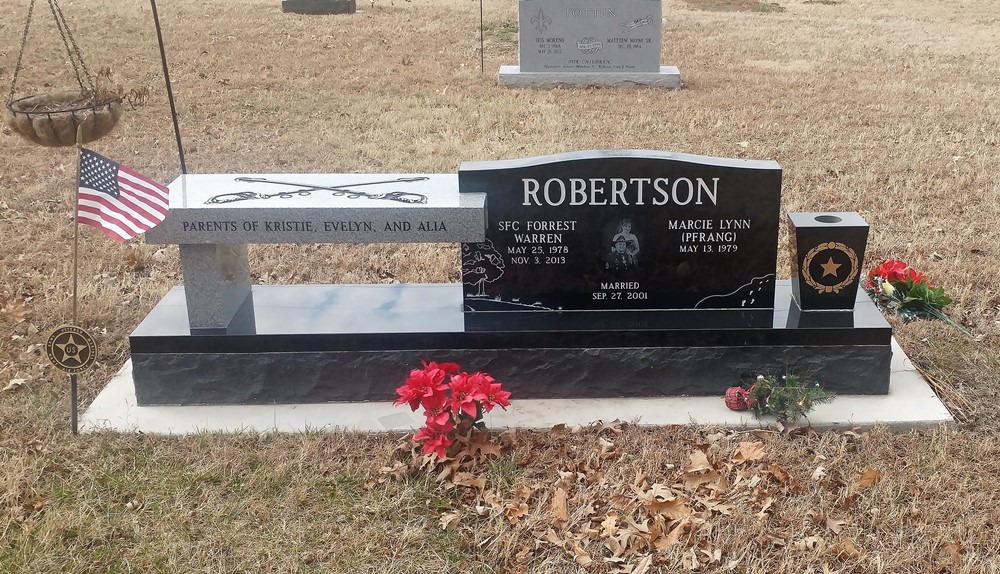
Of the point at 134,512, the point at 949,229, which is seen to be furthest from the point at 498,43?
the point at 134,512

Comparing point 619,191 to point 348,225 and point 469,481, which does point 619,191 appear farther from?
point 469,481

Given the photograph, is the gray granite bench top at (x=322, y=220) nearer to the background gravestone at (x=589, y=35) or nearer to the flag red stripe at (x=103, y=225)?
the flag red stripe at (x=103, y=225)

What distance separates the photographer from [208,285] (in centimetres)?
548

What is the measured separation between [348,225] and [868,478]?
3098 mm

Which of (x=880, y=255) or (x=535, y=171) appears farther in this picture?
(x=880, y=255)

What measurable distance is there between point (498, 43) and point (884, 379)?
45.3 ft

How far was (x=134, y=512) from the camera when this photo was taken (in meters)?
4.55

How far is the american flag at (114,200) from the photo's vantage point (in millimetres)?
4836

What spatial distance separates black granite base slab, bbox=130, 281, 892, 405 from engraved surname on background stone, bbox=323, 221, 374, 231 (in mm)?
700

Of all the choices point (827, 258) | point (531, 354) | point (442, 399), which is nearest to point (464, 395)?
point (442, 399)

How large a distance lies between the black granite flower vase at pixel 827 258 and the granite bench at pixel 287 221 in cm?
196

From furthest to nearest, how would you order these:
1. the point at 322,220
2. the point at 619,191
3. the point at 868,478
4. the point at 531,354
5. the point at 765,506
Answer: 1. the point at 531,354
2. the point at 619,191
3. the point at 322,220
4. the point at 868,478
5. the point at 765,506

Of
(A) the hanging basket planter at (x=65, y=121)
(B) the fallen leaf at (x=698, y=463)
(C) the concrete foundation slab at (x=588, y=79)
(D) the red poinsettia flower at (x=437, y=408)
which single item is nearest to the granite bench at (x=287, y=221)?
(A) the hanging basket planter at (x=65, y=121)

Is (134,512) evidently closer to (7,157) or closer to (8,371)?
(8,371)
